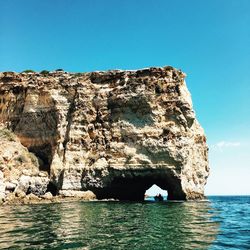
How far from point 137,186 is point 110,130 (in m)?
9.77

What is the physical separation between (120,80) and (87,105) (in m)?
6.30

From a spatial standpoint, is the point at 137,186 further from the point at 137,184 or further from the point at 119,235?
the point at 119,235

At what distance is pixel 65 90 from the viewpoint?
52.9 metres

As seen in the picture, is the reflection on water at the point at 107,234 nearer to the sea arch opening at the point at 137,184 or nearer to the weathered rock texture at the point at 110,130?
the sea arch opening at the point at 137,184

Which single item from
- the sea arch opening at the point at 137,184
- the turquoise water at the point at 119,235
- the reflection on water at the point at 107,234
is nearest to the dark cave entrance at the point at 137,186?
the sea arch opening at the point at 137,184

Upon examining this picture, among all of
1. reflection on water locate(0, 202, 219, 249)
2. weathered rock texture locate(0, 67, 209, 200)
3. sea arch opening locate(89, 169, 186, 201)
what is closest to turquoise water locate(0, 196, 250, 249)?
reflection on water locate(0, 202, 219, 249)

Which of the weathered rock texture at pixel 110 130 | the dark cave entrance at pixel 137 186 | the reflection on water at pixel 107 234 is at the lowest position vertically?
the reflection on water at pixel 107 234

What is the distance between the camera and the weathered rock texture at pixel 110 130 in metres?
46.6

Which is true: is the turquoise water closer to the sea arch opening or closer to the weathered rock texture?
the sea arch opening

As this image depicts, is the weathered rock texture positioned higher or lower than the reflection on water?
higher

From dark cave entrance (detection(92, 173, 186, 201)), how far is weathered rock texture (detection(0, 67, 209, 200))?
0.15 meters

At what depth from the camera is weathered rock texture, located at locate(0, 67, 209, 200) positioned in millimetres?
46594

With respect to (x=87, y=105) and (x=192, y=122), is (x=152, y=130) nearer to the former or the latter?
(x=192, y=122)

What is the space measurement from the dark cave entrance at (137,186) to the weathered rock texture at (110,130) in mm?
145
